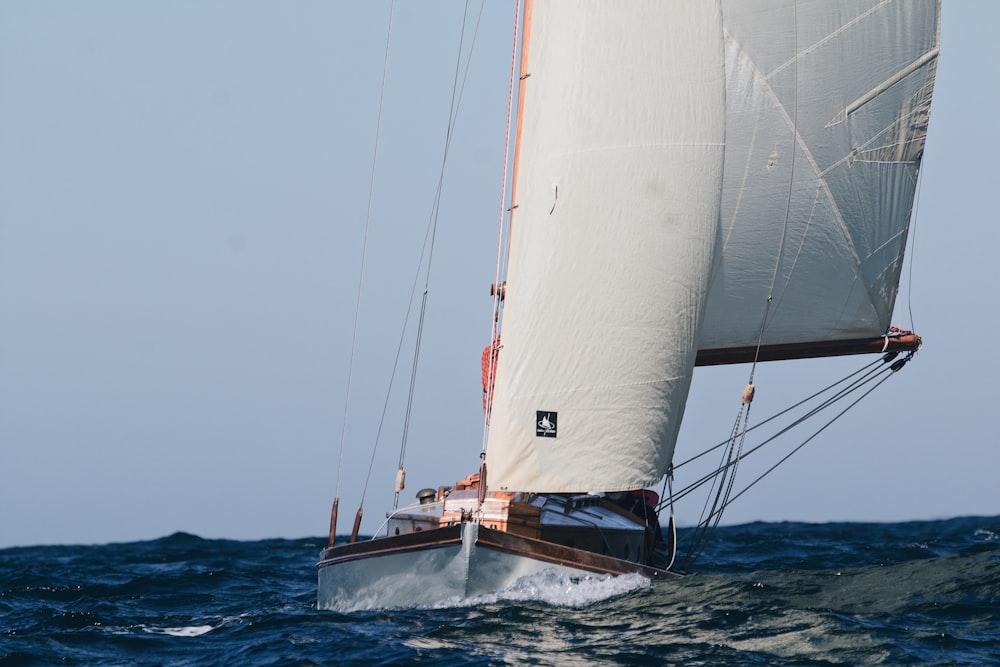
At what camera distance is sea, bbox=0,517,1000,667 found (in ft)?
39.0

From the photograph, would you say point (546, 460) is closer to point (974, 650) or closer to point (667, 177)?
point (667, 177)

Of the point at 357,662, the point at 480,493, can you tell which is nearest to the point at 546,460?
the point at 480,493

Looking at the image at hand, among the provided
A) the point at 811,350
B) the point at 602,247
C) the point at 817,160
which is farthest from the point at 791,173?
the point at 602,247

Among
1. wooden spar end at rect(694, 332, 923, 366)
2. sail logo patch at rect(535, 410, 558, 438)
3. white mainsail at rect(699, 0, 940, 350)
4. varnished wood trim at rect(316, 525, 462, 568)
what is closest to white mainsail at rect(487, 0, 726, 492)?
sail logo patch at rect(535, 410, 558, 438)

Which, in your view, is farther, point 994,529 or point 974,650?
point 994,529

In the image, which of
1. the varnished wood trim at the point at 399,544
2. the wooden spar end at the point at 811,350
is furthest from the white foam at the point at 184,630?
the wooden spar end at the point at 811,350

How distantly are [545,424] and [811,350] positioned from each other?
643 cm

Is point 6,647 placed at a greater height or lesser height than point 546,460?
lesser

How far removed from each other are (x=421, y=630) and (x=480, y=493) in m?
1.84

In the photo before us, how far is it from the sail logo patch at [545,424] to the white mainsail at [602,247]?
0.02 meters

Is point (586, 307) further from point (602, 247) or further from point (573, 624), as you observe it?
point (573, 624)

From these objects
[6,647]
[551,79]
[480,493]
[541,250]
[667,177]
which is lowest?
[6,647]

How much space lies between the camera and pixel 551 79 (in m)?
14.3

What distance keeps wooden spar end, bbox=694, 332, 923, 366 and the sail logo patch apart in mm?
4756
